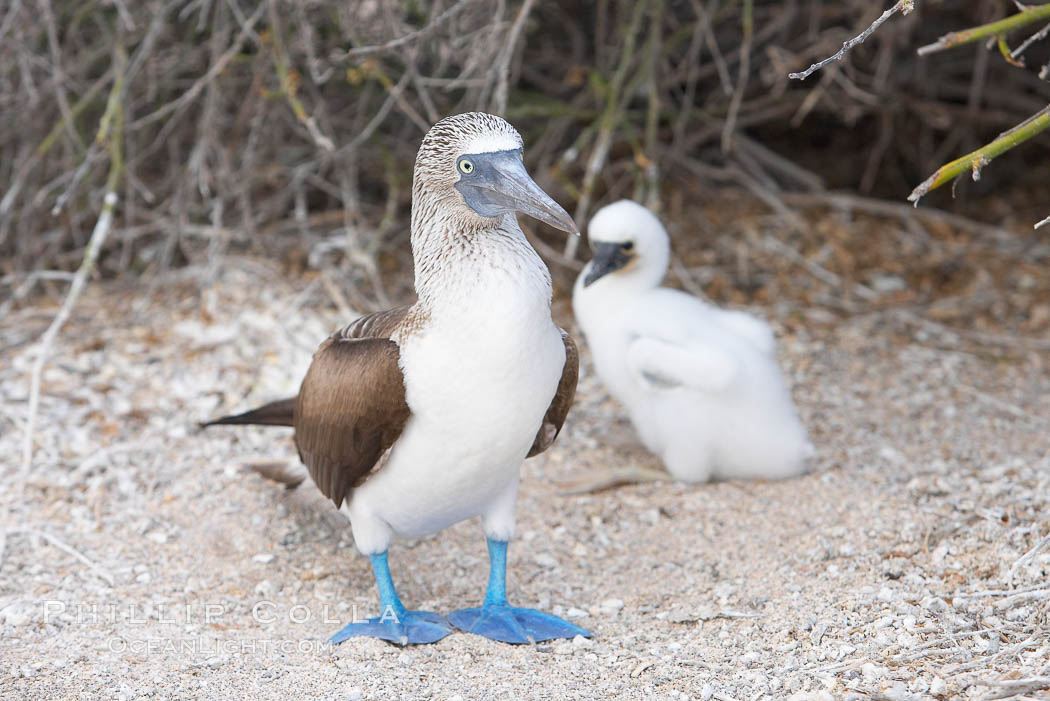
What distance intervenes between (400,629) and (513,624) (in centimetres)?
34

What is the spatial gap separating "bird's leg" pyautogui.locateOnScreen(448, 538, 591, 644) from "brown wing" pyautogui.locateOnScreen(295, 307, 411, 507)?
52cm

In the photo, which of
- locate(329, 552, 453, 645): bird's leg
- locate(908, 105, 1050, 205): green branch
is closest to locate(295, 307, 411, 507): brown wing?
locate(329, 552, 453, 645): bird's leg

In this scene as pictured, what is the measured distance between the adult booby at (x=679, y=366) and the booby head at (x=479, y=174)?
151 cm

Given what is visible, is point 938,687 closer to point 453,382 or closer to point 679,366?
point 453,382

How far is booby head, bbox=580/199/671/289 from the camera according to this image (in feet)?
15.5

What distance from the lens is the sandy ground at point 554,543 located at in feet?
9.96

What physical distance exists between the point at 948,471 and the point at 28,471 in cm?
355

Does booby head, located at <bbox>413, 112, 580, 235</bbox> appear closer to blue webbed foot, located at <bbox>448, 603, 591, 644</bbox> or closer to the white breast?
the white breast

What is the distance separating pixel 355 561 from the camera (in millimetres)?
4023

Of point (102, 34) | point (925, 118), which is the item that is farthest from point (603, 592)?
point (925, 118)

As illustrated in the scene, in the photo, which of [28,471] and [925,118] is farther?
[925,118]

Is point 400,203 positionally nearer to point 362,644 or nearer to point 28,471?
point 28,471

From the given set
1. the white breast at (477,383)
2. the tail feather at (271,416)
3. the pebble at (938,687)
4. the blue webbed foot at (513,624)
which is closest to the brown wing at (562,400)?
the white breast at (477,383)

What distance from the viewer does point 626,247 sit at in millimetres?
4781
